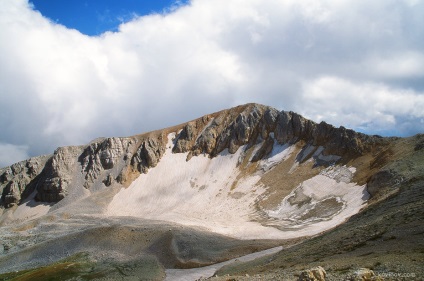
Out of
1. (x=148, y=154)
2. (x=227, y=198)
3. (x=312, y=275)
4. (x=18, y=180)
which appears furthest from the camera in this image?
(x=18, y=180)

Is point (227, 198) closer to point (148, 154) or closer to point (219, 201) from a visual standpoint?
point (219, 201)

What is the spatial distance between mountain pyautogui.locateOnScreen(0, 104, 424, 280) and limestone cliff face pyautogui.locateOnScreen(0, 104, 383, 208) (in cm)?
49

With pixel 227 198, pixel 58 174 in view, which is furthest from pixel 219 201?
pixel 58 174

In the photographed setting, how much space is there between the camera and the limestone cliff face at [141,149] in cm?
13888

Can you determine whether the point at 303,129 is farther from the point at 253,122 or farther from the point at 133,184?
the point at 133,184

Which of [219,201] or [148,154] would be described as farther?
[148,154]

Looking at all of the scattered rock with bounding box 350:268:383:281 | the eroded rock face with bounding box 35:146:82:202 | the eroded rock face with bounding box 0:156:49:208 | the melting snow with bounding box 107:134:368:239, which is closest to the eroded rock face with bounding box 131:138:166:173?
the melting snow with bounding box 107:134:368:239

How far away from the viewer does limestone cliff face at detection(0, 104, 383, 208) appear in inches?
5468

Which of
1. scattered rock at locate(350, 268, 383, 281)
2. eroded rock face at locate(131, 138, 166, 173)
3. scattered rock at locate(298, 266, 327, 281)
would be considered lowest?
scattered rock at locate(350, 268, 383, 281)

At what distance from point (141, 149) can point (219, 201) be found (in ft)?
160

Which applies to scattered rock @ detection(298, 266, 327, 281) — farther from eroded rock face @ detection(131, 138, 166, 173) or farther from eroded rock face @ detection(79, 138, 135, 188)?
eroded rock face @ detection(79, 138, 135, 188)

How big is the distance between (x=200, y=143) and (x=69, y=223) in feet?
192

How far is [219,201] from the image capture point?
12056cm

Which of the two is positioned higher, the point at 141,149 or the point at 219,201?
the point at 141,149
